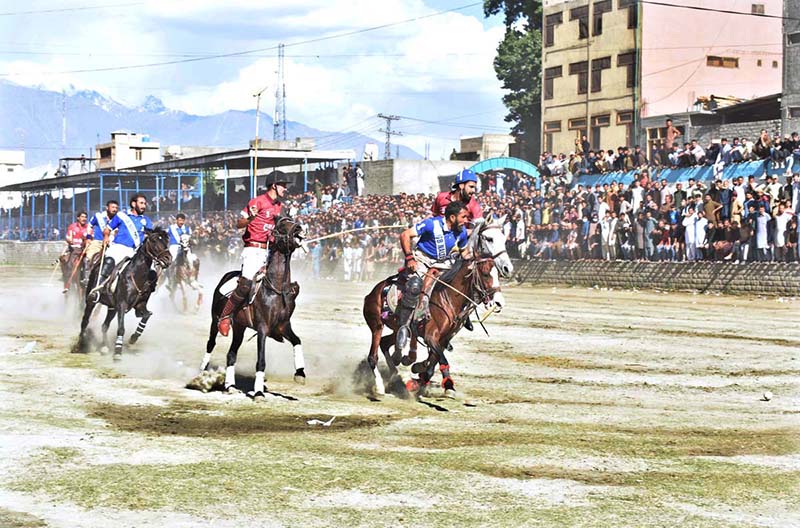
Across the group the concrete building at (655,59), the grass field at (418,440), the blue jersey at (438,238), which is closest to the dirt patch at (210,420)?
the grass field at (418,440)

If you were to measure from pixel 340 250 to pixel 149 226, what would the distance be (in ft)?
85.5

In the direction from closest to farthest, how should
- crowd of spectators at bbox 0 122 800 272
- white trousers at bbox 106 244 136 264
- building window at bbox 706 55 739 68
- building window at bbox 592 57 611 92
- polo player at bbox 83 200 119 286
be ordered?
white trousers at bbox 106 244 136 264 < polo player at bbox 83 200 119 286 < crowd of spectators at bbox 0 122 800 272 < building window at bbox 706 55 739 68 < building window at bbox 592 57 611 92

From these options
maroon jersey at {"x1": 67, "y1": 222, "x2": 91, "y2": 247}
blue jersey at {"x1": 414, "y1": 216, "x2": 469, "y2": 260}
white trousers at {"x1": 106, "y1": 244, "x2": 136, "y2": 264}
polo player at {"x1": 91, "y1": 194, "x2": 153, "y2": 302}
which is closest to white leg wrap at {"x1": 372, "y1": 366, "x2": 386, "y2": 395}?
blue jersey at {"x1": 414, "y1": 216, "x2": 469, "y2": 260}

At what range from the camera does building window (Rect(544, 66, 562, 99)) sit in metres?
54.9

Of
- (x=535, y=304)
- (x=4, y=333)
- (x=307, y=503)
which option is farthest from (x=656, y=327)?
(x=307, y=503)

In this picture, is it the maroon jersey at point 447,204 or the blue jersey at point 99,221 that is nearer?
the maroon jersey at point 447,204

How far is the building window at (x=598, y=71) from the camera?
5166 centimetres

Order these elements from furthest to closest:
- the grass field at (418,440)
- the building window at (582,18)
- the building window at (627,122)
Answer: the building window at (582,18)
the building window at (627,122)
the grass field at (418,440)

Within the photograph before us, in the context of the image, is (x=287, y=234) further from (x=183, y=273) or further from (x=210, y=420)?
(x=183, y=273)

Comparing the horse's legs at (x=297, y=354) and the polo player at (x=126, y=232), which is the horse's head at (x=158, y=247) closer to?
the polo player at (x=126, y=232)

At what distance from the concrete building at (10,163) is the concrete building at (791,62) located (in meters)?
113

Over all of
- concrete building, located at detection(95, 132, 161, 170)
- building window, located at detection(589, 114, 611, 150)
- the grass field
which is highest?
concrete building, located at detection(95, 132, 161, 170)

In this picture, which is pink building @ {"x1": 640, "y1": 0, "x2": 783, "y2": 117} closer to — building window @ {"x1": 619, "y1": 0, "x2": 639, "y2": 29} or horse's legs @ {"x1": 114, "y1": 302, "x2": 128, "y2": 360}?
building window @ {"x1": 619, "y1": 0, "x2": 639, "y2": 29}

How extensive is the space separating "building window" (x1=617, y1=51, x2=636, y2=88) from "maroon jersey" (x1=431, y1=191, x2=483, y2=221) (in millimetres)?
38814
